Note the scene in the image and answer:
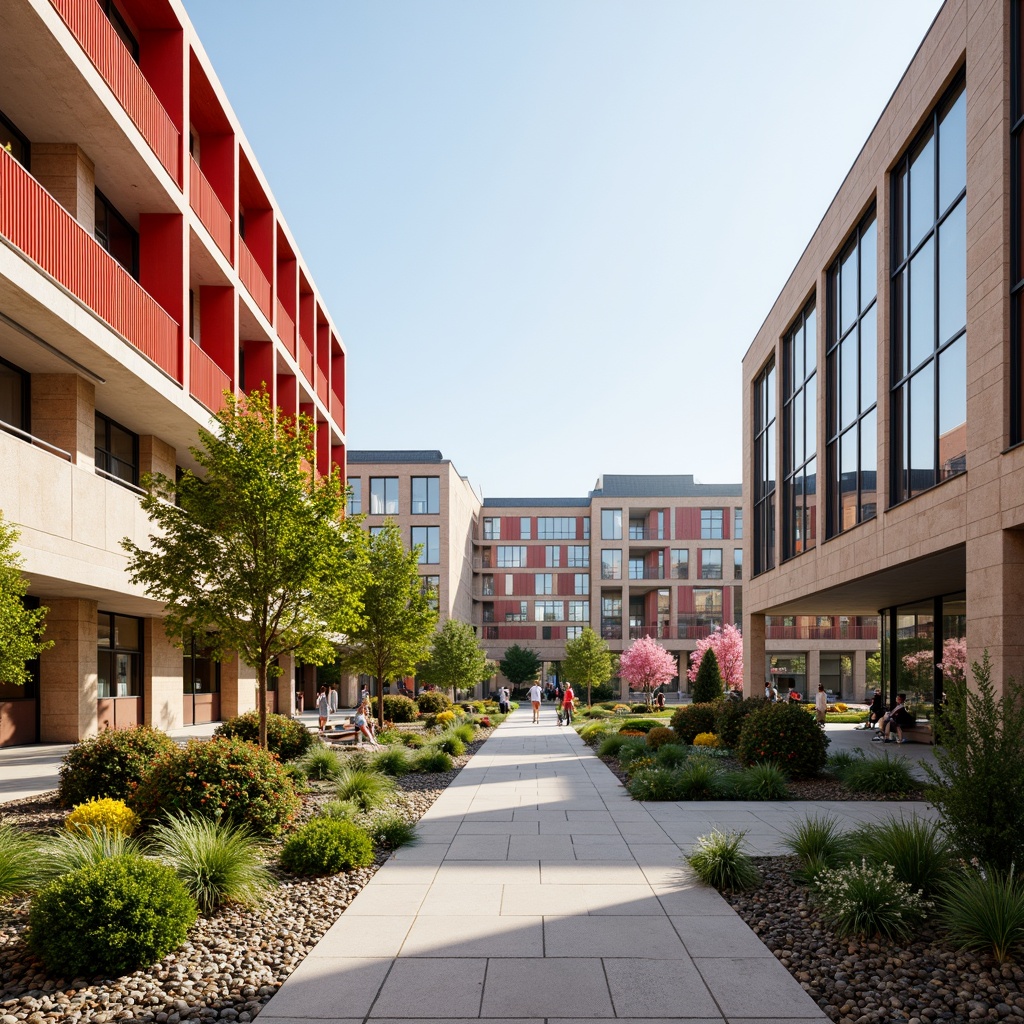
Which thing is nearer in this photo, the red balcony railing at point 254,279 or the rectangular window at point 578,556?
the red balcony railing at point 254,279

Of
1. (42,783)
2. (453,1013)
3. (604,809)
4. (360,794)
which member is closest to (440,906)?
(453,1013)

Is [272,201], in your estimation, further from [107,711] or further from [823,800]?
[823,800]

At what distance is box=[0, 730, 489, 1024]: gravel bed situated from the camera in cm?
549

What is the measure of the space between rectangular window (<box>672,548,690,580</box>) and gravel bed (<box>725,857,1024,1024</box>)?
220ft

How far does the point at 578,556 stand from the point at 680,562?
29.6ft

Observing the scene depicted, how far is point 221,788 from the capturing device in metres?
10.1

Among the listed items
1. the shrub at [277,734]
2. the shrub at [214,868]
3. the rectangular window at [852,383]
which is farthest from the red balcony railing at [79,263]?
the rectangular window at [852,383]

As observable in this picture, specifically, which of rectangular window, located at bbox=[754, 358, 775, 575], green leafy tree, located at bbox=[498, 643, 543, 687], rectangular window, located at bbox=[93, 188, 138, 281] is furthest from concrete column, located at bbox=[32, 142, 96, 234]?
green leafy tree, located at bbox=[498, 643, 543, 687]

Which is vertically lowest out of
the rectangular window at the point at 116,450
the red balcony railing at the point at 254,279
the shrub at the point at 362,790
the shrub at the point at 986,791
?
the shrub at the point at 362,790

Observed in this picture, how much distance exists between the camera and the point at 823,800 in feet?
44.9

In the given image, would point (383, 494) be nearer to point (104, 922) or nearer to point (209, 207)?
point (209, 207)

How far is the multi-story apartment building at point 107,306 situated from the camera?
50.4 ft

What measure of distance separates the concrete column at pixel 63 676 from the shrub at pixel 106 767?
8761 mm

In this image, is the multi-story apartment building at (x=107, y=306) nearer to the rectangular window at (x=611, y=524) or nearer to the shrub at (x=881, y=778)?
the shrub at (x=881, y=778)
